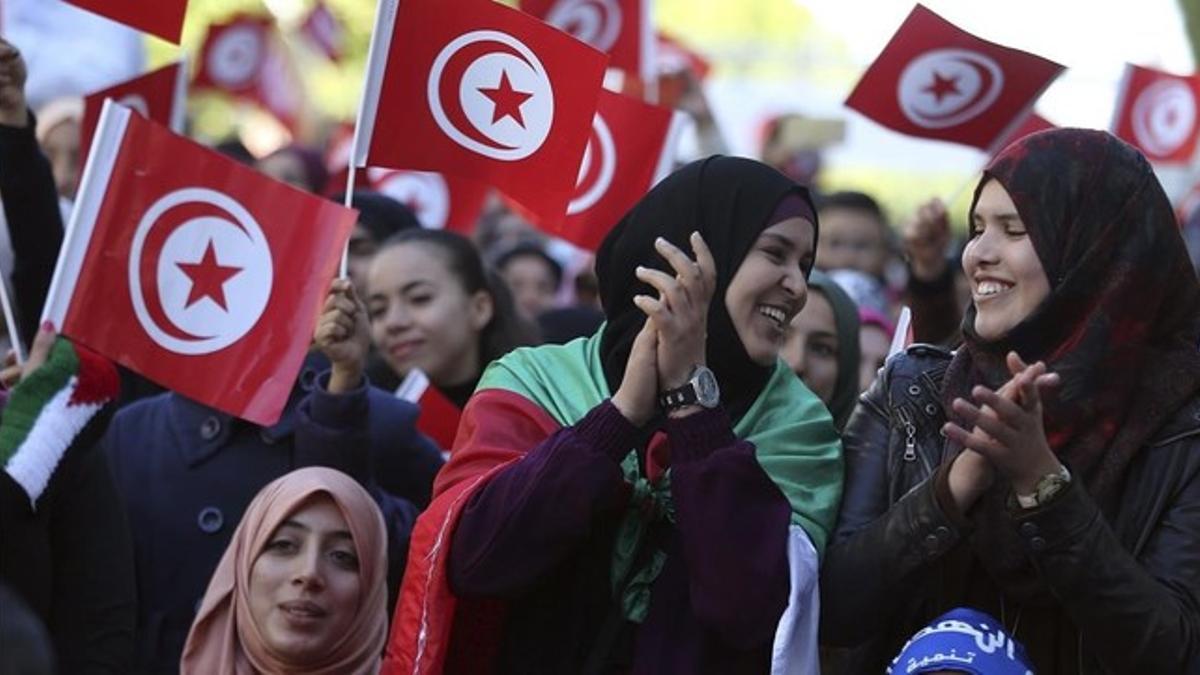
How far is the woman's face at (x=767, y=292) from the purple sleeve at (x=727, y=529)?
12.4 inches

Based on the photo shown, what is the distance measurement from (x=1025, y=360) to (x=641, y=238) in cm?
78

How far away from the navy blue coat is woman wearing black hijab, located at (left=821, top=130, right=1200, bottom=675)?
4.64 feet

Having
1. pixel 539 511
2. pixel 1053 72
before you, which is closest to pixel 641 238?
pixel 539 511

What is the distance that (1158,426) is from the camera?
4.11 metres

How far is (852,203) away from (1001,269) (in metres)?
4.73

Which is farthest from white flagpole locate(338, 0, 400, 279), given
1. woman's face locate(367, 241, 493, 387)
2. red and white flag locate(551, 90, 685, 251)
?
red and white flag locate(551, 90, 685, 251)

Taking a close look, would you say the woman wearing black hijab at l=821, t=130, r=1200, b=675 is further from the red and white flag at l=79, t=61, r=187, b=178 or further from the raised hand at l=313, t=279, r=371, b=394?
the red and white flag at l=79, t=61, r=187, b=178

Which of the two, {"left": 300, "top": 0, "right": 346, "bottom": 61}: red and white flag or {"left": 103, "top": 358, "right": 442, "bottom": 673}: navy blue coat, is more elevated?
{"left": 300, "top": 0, "right": 346, "bottom": 61}: red and white flag

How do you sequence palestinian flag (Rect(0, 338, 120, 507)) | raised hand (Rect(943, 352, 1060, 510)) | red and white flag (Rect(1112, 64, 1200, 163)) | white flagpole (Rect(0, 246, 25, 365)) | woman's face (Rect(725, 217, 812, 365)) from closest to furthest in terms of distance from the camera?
raised hand (Rect(943, 352, 1060, 510)) < woman's face (Rect(725, 217, 812, 365)) < palestinian flag (Rect(0, 338, 120, 507)) < white flagpole (Rect(0, 246, 25, 365)) < red and white flag (Rect(1112, 64, 1200, 163))

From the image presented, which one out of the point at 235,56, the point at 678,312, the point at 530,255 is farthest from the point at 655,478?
the point at 235,56

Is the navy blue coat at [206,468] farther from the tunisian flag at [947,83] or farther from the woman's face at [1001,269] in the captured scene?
the tunisian flag at [947,83]

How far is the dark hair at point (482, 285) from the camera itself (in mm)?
6828

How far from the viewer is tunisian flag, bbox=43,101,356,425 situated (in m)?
5.13

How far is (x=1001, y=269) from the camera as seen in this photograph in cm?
418
